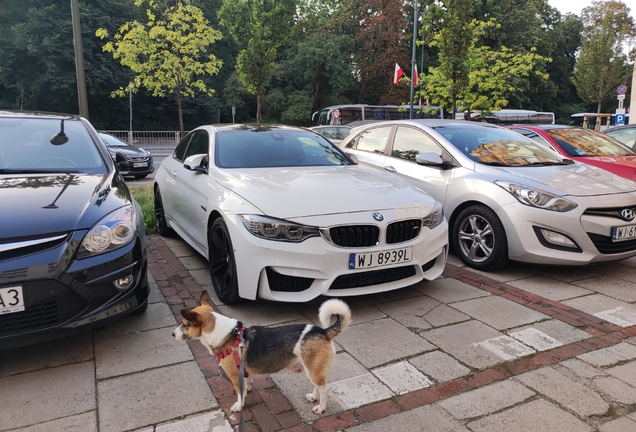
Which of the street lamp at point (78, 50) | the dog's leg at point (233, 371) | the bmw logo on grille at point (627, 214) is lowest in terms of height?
the dog's leg at point (233, 371)

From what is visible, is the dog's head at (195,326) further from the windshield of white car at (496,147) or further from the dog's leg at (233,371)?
the windshield of white car at (496,147)

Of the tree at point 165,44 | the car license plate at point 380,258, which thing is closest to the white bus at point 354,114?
the tree at point 165,44

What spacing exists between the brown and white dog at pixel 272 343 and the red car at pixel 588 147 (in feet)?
18.4

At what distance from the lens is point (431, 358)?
9.67 feet

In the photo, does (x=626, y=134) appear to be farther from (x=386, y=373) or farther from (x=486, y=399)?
(x=386, y=373)

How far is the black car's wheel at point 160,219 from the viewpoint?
19.4 ft

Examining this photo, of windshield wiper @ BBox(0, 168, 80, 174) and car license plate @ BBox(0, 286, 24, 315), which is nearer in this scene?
car license plate @ BBox(0, 286, 24, 315)

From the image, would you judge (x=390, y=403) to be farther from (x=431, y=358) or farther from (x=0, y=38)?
(x=0, y=38)

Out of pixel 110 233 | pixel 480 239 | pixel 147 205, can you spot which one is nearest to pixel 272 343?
pixel 110 233

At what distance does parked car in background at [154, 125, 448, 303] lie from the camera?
334 centimetres

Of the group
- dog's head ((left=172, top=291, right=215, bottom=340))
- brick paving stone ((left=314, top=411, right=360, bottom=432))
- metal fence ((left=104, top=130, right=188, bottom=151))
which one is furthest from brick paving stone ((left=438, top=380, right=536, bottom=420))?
metal fence ((left=104, top=130, right=188, bottom=151))

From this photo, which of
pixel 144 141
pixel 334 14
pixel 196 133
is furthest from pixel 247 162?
pixel 334 14

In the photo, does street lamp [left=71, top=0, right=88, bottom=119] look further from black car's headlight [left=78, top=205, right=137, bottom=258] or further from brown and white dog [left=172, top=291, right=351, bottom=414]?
brown and white dog [left=172, top=291, right=351, bottom=414]

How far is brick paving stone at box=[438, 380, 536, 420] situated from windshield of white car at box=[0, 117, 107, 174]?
312 cm
